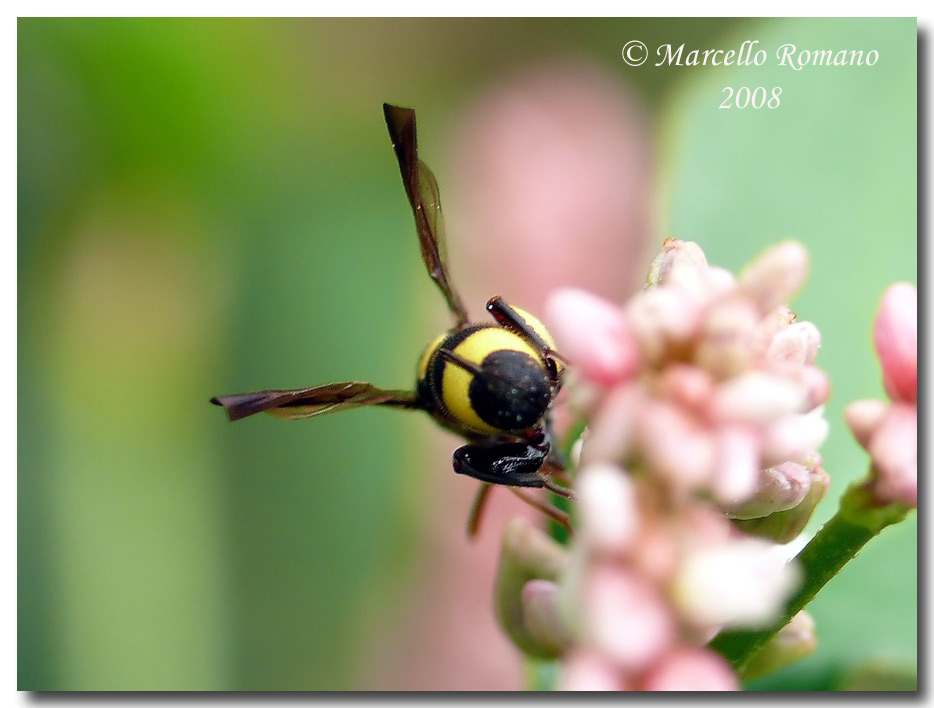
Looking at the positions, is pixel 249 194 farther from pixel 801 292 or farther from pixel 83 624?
pixel 801 292

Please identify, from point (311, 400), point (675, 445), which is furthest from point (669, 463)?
point (311, 400)

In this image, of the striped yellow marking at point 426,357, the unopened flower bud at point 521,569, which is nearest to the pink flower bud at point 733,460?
the unopened flower bud at point 521,569

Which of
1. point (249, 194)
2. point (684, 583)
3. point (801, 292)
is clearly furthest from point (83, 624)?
point (684, 583)

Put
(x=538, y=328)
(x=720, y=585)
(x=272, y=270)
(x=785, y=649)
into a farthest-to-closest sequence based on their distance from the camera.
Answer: (x=272, y=270) → (x=538, y=328) → (x=785, y=649) → (x=720, y=585)

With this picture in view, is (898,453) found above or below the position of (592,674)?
above

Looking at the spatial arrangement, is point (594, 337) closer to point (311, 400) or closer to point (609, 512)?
point (609, 512)

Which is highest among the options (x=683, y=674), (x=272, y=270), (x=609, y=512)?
(x=272, y=270)

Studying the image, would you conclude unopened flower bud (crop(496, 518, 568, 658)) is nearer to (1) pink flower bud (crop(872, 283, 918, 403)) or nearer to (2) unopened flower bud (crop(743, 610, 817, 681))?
(2) unopened flower bud (crop(743, 610, 817, 681))
